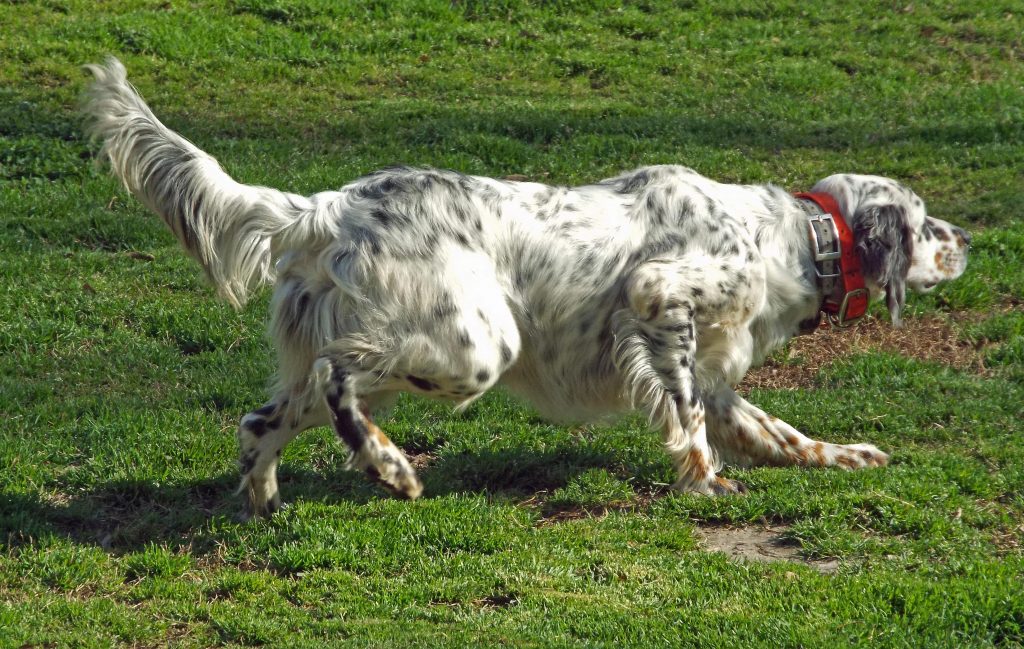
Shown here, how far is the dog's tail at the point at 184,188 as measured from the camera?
17.8 ft

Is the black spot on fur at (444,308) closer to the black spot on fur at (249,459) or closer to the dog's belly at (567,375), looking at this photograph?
the dog's belly at (567,375)

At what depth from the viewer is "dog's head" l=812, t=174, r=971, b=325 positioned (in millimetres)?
6148

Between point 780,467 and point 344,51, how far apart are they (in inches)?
317

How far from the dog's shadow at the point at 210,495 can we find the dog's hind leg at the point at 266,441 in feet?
0.47

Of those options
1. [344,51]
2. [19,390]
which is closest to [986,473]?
[19,390]

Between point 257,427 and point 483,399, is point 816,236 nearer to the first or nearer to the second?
point 483,399

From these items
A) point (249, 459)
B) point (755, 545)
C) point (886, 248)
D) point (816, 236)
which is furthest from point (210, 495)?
point (886, 248)

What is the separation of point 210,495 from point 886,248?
11.3 feet

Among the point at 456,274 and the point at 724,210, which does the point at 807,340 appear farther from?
the point at 456,274

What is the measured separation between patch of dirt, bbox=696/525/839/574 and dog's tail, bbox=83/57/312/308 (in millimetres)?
2261

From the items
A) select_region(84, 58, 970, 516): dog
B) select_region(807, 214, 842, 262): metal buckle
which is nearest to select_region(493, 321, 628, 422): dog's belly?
select_region(84, 58, 970, 516): dog

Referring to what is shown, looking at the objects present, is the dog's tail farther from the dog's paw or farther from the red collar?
the red collar

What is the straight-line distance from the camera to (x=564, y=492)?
19.4ft

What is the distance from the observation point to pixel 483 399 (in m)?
7.10
